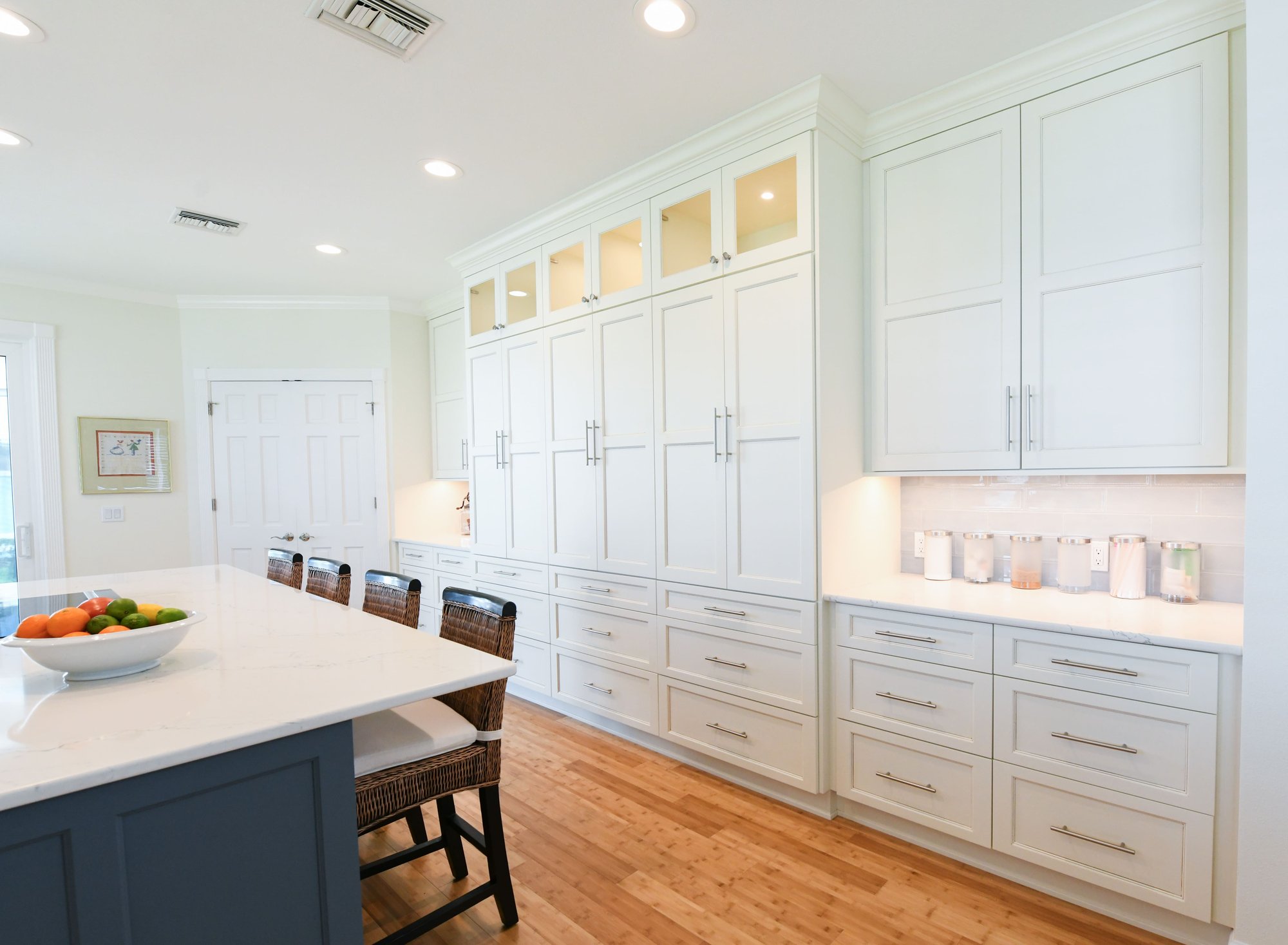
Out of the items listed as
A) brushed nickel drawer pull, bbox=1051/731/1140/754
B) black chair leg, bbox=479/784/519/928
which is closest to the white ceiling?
brushed nickel drawer pull, bbox=1051/731/1140/754

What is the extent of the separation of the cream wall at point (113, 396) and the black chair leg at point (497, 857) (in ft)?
13.5

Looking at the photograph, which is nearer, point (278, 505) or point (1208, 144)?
point (1208, 144)

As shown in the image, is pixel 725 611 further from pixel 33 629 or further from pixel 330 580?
pixel 33 629

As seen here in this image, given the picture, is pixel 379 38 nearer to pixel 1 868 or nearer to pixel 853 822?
pixel 1 868

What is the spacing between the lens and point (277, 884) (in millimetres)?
1307

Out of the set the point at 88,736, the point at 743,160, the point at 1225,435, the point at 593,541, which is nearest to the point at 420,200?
the point at 743,160

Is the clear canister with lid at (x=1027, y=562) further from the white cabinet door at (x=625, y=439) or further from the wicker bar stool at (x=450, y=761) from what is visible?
the wicker bar stool at (x=450, y=761)

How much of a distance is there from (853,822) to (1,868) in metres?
2.44

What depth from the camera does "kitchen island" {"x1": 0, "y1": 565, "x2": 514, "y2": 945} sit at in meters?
1.07

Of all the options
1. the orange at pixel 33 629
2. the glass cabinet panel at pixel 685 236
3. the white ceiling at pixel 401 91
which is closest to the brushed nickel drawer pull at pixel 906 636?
the glass cabinet panel at pixel 685 236

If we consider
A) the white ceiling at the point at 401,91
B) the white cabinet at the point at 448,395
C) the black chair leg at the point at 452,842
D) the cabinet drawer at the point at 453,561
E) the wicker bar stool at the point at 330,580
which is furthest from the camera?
the white cabinet at the point at 448,395

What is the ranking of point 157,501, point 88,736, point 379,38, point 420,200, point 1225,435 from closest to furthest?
point 88,736 → point 1225,435 → point 379,38 → point 420,200 → point 157,501

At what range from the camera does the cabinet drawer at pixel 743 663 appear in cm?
253

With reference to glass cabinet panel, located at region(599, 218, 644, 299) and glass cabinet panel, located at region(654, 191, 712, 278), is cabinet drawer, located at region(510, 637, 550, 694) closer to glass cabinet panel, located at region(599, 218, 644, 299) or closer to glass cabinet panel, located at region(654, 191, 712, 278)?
glass cabinet panel, located at region(599, 218, 644, 299)
